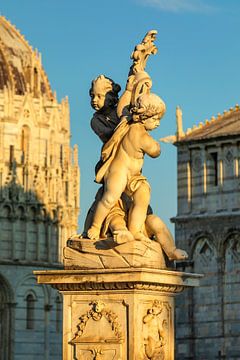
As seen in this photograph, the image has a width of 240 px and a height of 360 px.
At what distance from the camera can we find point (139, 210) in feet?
60.5

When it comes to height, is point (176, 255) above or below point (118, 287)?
above

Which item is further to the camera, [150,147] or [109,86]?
[109,86]

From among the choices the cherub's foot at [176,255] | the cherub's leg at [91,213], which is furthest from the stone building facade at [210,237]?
the cherub's foot at [176,255]

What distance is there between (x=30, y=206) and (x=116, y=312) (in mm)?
86835

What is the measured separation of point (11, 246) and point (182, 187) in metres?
32.9

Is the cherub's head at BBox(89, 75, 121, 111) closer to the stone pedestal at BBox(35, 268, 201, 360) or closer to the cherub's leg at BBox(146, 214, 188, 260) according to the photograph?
the cherub's leg at BBox(146, 214, 188, 260)

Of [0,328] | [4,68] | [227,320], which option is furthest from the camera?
[4,68]

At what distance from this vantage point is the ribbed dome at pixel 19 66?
10900cm

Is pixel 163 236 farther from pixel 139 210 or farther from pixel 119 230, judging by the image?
pixel 119 230

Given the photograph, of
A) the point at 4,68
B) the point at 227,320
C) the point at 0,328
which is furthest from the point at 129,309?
the point at 4,68

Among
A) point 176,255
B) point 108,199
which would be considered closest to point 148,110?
point 108,199

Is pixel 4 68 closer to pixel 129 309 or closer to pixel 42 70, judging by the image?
pixel 42 70

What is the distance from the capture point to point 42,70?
4454 inches

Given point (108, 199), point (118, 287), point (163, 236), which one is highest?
point (108, 199)
